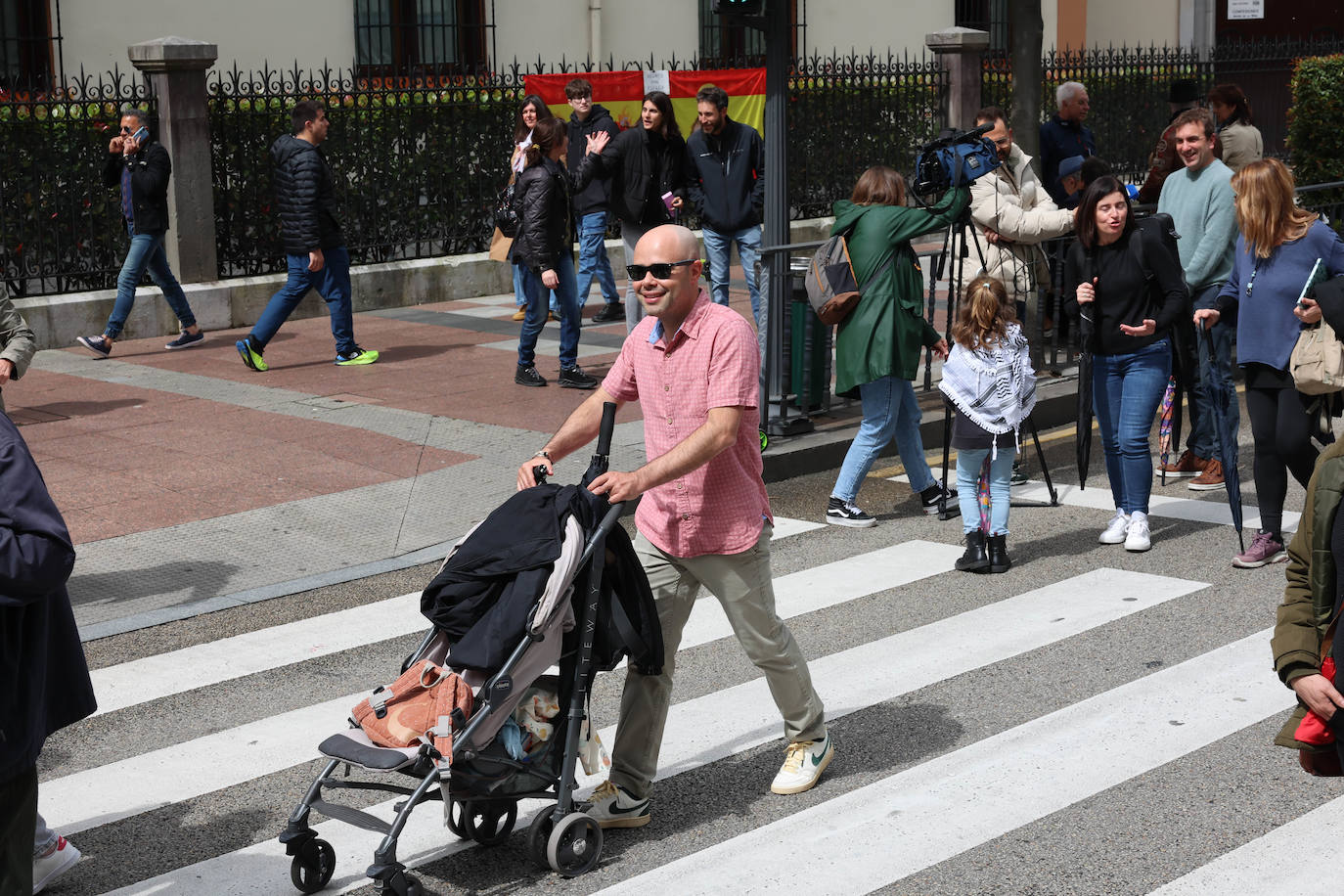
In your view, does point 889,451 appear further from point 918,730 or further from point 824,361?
point 918,730

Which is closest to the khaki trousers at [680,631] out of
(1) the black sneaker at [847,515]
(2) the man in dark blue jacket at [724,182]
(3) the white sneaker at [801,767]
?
(3) the white sneaker at [801,767]

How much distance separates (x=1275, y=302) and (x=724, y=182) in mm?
6311

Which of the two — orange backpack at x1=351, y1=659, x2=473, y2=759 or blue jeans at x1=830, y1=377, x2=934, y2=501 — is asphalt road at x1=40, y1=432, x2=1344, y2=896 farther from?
blue jeans at x1=830, y1=377, x2=934, y2=501

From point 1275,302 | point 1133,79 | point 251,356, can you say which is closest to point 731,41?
point 1133,79

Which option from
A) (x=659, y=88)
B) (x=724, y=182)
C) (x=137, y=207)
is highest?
(x=659, y=88)

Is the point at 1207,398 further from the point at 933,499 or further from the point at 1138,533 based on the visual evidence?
the point at 933,499

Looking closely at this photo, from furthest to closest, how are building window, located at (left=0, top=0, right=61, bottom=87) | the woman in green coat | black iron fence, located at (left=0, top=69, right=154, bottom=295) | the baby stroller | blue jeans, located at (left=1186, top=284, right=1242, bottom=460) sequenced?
1. building window, located at (left=0, top=0, right=61, bottom=87)
2. black iron fence, located at (left=0, top=69, right=154, bottom=295)
3. blue jeans, located at (left=1186, top=284, right=1242, bottom=460)
4. the woman in green coat
5. the baby stroller

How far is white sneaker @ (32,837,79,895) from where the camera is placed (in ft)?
15.5

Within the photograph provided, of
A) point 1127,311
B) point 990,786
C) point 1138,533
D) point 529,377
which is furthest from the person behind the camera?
point 529,377

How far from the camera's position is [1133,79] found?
2397 cm

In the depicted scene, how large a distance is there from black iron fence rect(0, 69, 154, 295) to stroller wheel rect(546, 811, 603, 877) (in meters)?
10.4

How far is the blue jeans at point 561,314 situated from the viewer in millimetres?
11875

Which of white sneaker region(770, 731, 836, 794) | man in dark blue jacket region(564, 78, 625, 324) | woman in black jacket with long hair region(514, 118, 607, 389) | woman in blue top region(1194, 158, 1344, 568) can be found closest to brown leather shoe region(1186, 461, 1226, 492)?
woman in blue top region(1194, 158, 1344, 568)

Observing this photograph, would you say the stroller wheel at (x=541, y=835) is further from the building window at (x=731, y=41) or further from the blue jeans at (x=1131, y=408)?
the building window at (x=731, y=41)
